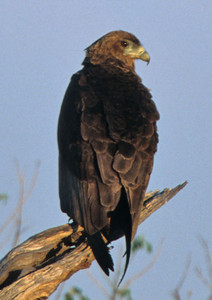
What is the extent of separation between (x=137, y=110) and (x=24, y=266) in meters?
1.88

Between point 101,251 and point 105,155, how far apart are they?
823mm

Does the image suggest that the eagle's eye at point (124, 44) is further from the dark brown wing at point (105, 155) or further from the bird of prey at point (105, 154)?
the dark brown wing at point (105, 155)

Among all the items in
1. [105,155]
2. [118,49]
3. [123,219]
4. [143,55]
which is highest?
[118,49]

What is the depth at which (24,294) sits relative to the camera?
15.7ft

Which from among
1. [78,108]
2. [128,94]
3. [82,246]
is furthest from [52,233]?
[128,94]

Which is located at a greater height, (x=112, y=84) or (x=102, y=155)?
(x=112, y=84)

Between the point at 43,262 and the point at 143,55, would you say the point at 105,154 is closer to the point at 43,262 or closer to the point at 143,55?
the point at 43,262

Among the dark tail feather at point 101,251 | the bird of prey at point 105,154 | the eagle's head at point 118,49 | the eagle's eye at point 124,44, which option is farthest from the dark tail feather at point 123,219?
the eagle's eye at point 124,44

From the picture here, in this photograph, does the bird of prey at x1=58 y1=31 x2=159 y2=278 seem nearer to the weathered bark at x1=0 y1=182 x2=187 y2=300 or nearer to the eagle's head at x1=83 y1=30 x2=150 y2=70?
the weathered bark at x1=0 y1=182 x2=187 y2=300

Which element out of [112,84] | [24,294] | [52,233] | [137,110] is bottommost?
[24,294]

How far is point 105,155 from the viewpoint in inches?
215

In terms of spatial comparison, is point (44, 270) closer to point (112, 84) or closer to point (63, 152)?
point (63, 152)

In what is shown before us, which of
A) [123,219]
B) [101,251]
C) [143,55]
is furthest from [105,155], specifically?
[143,55]

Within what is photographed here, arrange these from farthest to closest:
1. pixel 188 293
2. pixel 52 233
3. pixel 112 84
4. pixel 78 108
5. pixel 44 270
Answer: pixel 112 84
pixel 78 108
pixel 52 233
pixel 44 270
pixel 188 293
